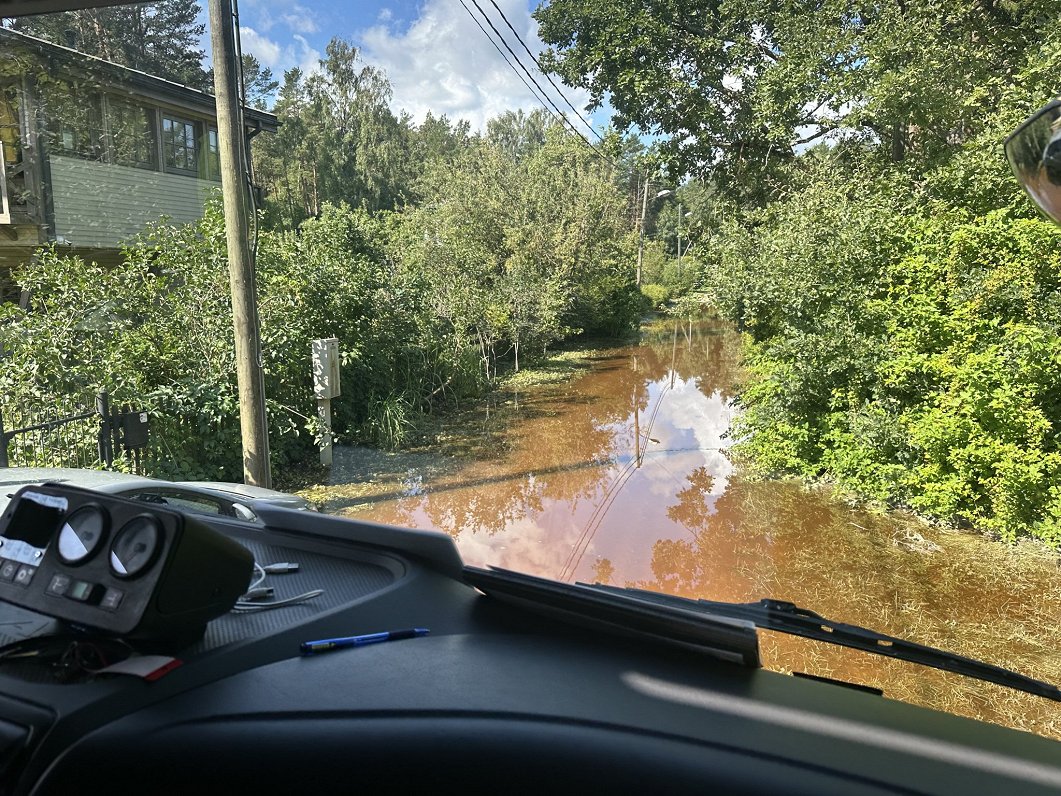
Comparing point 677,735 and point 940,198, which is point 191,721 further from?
point 940,198

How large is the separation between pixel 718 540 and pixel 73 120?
452 centimetres

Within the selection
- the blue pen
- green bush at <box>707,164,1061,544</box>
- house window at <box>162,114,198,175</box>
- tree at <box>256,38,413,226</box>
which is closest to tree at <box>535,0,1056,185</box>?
green bush at <box>707,164,1061,544</box>

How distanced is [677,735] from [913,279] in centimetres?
385

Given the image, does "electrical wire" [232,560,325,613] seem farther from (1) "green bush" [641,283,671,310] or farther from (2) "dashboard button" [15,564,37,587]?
(1) "green bush" [641,283,671,310]

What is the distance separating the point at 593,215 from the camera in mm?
11984

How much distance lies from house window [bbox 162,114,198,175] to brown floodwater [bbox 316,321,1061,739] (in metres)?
2.85

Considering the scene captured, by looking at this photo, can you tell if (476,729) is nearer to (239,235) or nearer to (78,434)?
(239,235)

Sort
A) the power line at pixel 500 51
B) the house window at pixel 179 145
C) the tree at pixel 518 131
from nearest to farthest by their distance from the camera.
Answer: the power line at pixel 500 51 < the house window at pixel 179 145 < the tree at pixel 518 131

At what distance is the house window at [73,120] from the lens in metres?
4.01

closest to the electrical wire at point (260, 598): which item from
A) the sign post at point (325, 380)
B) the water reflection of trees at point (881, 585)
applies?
the water reflection of trees at point (881, 585)

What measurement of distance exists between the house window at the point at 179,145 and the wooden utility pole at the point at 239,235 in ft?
10.2

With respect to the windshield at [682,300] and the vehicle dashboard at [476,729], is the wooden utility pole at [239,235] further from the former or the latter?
the vehicle dashboard at [476,729]

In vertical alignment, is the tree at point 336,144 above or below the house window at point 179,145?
above

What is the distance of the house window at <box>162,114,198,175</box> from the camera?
18.5 feet
